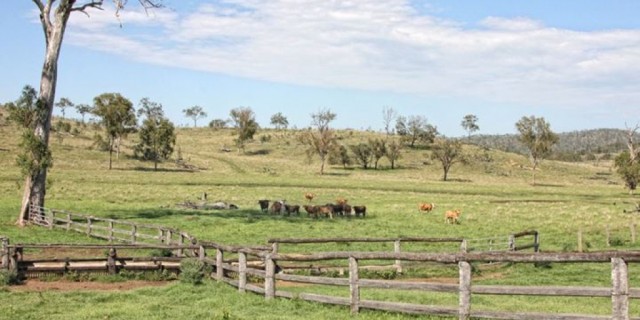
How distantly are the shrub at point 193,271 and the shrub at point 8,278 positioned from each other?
174 inches

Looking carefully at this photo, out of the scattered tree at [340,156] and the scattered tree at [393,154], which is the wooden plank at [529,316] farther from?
the scattered tree at [340,156]

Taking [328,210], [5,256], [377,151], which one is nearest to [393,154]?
[377,151]

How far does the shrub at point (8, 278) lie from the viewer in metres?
17.2

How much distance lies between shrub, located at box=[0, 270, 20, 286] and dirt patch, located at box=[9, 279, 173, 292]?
232 millimetres

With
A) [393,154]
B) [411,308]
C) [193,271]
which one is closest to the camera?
[411,308]

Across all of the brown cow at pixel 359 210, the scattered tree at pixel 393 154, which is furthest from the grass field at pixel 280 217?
the scattered tree at pixel 393 154

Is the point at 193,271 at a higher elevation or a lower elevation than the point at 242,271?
lower

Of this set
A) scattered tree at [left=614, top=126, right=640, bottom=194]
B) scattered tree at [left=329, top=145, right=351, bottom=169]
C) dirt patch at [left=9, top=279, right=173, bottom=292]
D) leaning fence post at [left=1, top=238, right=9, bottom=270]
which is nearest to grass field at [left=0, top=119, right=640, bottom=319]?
Answer: dirt patch at [left=9, top=279, right=173, bottom=292]

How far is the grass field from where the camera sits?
14.4 meters

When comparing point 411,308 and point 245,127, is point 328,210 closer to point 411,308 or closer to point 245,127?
point 411,308

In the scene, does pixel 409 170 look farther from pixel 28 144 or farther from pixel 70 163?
pixel 28 144

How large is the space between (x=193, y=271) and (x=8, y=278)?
4838 millimetres

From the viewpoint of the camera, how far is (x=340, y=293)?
54.0ft

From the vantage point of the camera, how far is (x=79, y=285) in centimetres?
1795
